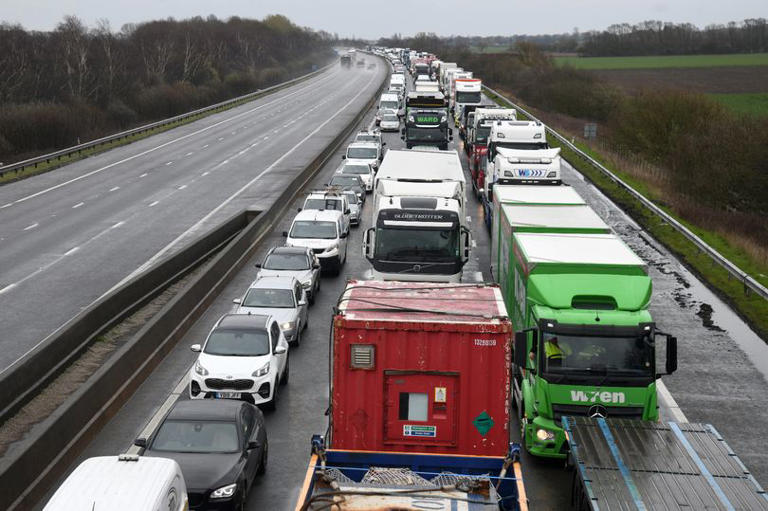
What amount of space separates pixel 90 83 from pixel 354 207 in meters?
68.1

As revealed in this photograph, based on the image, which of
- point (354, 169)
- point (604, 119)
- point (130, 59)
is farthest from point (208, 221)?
point (130, 59)

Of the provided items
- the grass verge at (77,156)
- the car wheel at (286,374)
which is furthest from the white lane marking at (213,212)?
the grass verge at (77,156)

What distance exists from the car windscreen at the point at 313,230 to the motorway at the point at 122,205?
5.44 m

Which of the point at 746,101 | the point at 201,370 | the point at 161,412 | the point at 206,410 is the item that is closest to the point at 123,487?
the point at 206,410

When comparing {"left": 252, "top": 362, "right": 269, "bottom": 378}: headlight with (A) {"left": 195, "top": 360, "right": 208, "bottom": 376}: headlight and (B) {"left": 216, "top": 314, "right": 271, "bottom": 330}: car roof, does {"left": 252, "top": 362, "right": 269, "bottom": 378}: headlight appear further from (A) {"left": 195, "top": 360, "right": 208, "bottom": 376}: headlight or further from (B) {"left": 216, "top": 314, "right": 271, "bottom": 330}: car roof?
(B) {"left": 216, "top": 314, "right": 271, "bottom": 330}: car roof

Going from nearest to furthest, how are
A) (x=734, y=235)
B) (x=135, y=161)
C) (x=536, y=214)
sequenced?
(x=536, y=214)
(x=734, y=235)
(x=135, y=161)

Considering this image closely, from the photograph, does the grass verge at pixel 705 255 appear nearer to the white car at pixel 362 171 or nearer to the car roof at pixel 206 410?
the white car at pixel 362 171

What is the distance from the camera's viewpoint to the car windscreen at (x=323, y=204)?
34312 mm

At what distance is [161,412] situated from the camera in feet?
57.7

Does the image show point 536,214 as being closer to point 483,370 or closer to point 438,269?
point 438,269

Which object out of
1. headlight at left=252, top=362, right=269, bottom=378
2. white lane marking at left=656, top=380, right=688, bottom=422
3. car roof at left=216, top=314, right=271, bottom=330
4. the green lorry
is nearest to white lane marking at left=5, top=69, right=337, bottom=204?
car roof at left=216, top=314, right=271, bottom=330

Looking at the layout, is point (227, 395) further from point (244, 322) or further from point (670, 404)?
point (670, 404)

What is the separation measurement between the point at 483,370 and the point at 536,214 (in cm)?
1007

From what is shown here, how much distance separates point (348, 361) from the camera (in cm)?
1215
